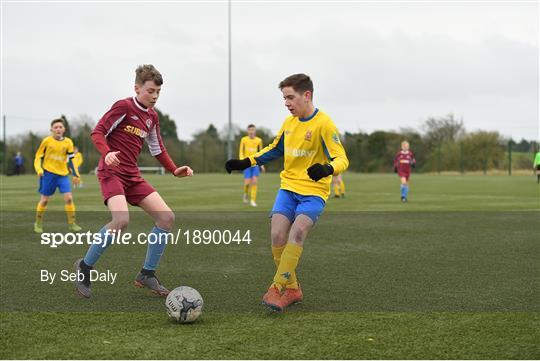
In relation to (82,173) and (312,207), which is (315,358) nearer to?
(312,207)

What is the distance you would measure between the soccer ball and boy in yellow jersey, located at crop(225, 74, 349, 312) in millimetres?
791

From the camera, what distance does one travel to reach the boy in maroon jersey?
632 centimetres

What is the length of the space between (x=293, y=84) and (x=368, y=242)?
187 inches

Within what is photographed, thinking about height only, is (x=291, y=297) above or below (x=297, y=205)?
below

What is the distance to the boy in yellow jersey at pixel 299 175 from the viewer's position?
586cm

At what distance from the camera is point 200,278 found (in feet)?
23.7

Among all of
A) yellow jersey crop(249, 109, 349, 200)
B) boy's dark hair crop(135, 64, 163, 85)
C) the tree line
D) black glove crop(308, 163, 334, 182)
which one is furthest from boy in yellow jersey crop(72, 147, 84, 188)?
the tree line

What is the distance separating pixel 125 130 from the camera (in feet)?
21.3

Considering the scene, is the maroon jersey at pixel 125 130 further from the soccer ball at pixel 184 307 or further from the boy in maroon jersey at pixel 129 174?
the soccer ball at pixel 184 307

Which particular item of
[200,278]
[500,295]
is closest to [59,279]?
[200,278]

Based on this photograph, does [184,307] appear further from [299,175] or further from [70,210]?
[70,210]

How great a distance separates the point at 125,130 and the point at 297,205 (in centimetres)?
179

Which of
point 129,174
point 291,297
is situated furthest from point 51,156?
point 291,297

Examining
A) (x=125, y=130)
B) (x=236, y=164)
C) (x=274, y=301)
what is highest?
(x=125, y=130)
